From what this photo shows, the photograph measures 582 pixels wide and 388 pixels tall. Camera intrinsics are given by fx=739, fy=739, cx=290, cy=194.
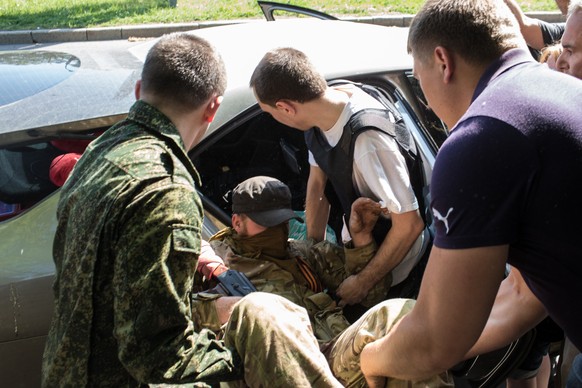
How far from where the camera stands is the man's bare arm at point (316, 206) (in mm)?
3342

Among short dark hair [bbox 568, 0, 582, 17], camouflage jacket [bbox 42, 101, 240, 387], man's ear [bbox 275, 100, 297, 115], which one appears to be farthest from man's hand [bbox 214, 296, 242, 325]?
short dark hair [bbox 568, 0, 582, 17]

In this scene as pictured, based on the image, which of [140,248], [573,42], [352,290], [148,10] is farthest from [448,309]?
[148,10]

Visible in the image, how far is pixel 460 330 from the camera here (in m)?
1.78

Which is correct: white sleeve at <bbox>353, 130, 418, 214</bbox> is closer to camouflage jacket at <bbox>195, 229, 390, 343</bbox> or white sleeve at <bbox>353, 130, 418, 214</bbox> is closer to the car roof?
camouflage jacket at <bbox>195, 229, 390, 343</bbox>

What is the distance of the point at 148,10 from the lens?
420 inches

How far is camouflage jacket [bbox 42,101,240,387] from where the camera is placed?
180 cm

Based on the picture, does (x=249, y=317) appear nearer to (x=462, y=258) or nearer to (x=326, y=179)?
(x=462, y=258)

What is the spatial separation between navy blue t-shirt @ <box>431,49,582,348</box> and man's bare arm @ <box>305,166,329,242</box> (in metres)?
1.63

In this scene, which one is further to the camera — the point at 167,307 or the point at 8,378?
the point at 8,378

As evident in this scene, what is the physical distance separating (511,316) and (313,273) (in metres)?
0.92

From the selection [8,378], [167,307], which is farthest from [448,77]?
[8,378]

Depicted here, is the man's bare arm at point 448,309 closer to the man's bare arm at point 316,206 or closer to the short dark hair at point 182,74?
the short dark hair at point 182,74

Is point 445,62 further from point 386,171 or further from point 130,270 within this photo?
point 386,171

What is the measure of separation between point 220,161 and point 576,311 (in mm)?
1941
